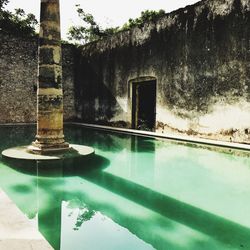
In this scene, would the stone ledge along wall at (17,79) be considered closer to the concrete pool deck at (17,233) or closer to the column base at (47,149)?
the column base at (47,149)

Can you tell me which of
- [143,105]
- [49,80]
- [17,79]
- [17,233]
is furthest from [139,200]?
[17,79]

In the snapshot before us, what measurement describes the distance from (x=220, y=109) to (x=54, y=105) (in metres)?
4.84

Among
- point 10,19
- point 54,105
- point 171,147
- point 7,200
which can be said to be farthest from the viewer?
point 10,19

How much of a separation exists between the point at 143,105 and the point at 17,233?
10782 millimetres

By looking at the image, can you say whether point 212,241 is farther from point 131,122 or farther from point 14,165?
point 131,122

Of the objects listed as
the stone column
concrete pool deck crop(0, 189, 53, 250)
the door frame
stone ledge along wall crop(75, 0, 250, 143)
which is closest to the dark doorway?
the door frame

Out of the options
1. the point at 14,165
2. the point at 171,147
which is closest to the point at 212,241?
the point at 14,165

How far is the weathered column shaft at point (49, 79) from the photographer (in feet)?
23.3

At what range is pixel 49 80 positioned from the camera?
284 inches

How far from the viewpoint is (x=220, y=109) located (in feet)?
30.6

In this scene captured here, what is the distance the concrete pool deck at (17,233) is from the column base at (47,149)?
11.6 ft

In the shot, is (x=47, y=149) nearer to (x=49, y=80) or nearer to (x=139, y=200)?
A: (x=49, y=80)

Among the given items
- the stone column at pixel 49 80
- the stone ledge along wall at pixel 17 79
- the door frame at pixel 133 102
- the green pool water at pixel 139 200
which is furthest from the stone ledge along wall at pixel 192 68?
the stone column at pixel 49 80

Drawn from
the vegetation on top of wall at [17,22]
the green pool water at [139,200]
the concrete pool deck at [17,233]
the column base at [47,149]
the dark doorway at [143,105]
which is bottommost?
the green pool water at [139,200]
